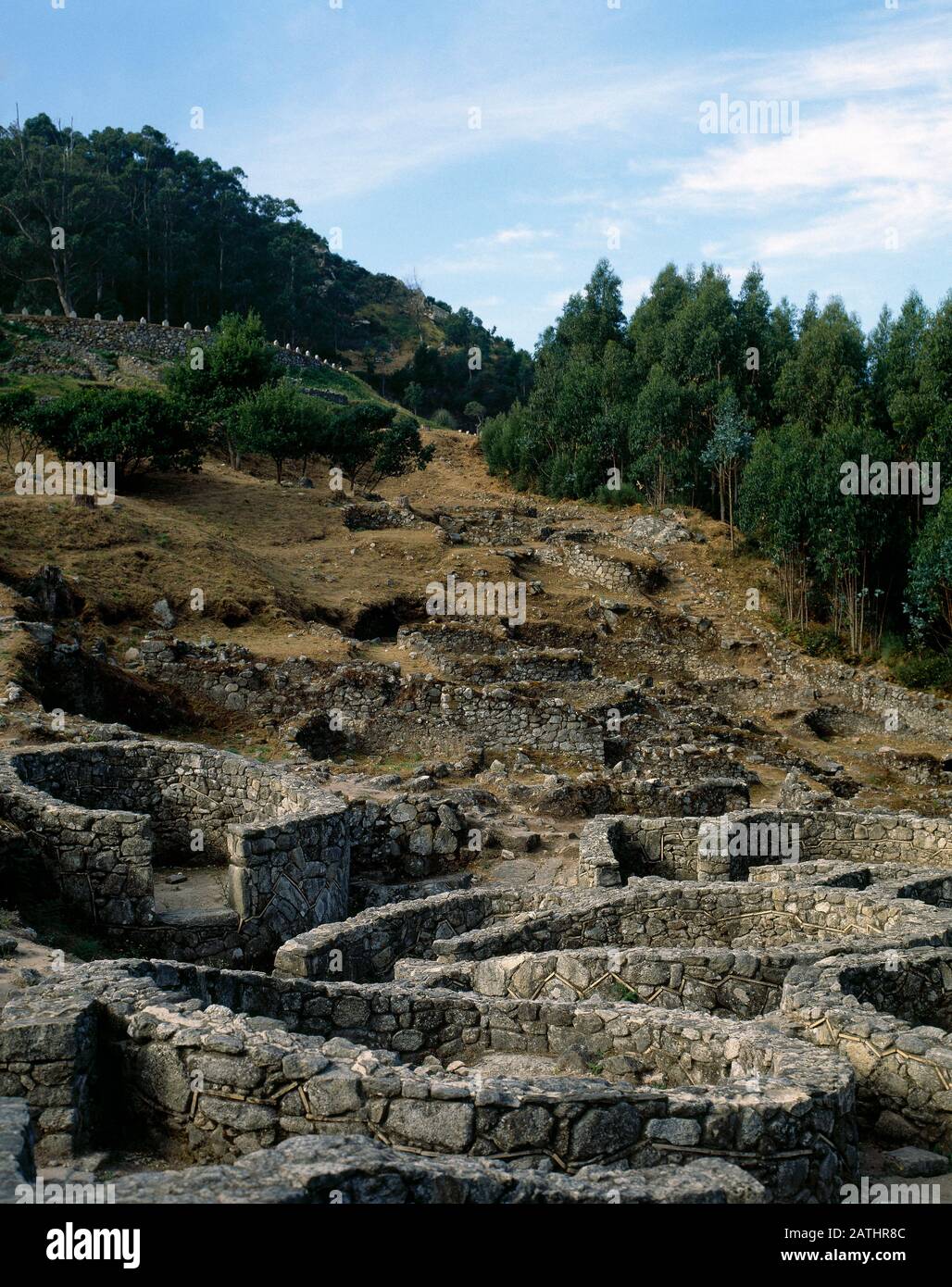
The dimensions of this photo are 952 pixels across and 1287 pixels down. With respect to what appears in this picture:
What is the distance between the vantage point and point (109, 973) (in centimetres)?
682

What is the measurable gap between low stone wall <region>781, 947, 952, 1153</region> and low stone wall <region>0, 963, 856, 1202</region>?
734 mm

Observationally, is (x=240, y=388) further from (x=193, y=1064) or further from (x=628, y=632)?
(x=193, y=1064)

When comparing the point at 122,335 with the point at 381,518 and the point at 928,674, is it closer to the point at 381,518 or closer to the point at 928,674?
the point at 381,518

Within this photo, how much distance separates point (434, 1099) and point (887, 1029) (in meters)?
3.28

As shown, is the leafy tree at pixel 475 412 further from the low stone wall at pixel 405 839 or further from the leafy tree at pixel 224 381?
the low stone wall at pixel 405 839

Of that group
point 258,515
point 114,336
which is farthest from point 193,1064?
point 114,336

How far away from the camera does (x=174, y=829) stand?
1359 cm

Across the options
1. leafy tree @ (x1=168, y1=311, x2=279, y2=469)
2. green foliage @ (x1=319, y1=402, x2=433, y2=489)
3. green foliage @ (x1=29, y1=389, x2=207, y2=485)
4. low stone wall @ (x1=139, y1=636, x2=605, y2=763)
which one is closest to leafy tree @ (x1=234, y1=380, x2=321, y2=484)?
leafy tree @ (x1=168, y1=311, x2=279, y2=469)

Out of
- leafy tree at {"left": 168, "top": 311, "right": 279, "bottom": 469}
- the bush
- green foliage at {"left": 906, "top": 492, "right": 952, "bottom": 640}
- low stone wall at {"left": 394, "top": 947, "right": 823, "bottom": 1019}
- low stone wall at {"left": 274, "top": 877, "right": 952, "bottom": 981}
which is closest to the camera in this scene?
low stone wall at {"left": 394, "top": 947, "right": 823, "bottom": 1019}

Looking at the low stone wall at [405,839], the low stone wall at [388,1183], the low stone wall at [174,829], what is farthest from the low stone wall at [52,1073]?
the low stone wall at [405,839]

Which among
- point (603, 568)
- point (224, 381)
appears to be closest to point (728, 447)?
point (603, 568)

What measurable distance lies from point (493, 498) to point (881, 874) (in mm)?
39265

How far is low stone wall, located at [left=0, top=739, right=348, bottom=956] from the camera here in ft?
35.6

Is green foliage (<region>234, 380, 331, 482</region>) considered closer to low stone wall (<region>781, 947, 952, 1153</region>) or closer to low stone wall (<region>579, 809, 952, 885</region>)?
low stone wall (<region>579, 809, 952, 885</region>)
